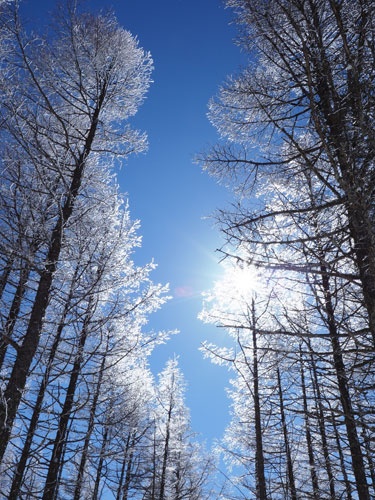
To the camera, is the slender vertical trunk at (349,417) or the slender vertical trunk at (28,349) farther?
the slender vertical trunk at (28,349)

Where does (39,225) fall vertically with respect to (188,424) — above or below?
below

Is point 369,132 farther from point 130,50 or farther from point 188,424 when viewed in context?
point 188,424

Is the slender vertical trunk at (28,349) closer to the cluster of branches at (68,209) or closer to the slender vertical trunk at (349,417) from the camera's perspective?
the cluster of branches at (68,209)

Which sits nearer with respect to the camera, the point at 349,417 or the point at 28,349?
the point at 349,417

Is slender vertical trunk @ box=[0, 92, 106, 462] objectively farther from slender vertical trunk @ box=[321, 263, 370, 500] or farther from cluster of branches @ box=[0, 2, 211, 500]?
→ slender vertical trunk @ box=[321, 263, 370, 500]

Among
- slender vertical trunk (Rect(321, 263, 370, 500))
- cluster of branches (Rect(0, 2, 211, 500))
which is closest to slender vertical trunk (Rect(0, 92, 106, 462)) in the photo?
cluster of branches (Rect(0, 2, 211, 500))

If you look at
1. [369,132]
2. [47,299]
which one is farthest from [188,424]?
[369,132]

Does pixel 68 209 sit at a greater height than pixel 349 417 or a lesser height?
greater

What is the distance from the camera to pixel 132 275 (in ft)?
18.2

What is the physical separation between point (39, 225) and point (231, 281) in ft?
8.86

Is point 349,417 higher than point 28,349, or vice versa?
Answer: point 28,349

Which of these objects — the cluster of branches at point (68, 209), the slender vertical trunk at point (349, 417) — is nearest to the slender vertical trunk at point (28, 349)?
the cluster of branches at point (68, 209)

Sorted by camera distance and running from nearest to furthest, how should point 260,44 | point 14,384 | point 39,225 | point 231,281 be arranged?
1. point 14,384
2. point 39,225
3. point 260,44
4. point 231,281

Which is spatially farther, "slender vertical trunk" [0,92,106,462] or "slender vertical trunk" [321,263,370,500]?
"slender vertical trunk" [0,92,106,462]
